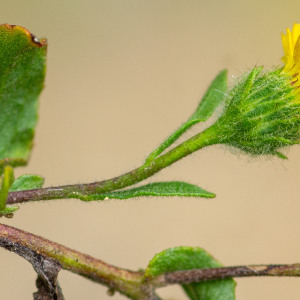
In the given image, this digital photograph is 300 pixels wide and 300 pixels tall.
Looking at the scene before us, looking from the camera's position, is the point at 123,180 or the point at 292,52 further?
the point at 292,52

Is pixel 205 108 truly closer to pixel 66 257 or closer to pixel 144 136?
pixel 66 257

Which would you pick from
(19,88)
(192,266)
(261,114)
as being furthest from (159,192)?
(19,88)

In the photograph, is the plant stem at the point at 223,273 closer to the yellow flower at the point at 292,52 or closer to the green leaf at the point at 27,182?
the green leaf at the point at 27,182

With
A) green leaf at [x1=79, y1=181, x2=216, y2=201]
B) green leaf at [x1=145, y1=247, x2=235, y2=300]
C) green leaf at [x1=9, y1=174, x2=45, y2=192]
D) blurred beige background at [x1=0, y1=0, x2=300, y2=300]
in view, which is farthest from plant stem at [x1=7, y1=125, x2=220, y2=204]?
blurred beige background at [x1=0, y1=0, x2=300, y2=300]

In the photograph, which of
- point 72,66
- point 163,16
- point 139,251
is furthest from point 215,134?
point 163,16

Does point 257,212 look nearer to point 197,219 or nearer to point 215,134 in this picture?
point 197,219

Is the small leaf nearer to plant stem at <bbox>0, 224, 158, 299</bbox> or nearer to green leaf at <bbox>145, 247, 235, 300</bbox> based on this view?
green leaf at <bbox>145, 247, 235, 300</bbox>
